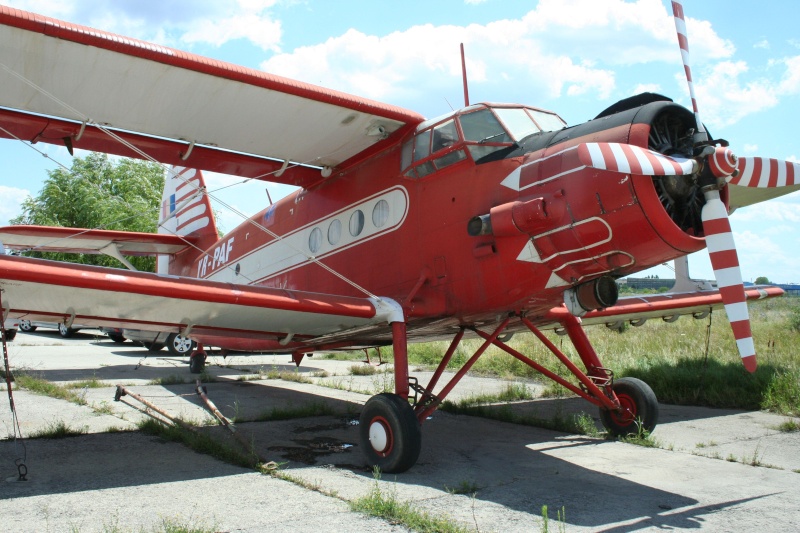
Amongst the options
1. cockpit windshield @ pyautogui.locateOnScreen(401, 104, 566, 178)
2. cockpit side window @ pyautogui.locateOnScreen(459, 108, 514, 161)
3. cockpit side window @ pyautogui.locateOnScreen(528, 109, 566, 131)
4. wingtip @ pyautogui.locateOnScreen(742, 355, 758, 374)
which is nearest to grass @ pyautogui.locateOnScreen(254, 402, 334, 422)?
cockpit windshield @ pyautogui.locateOnScreen(401, 104, 566, 178)

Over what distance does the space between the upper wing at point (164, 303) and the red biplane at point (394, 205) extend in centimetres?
2

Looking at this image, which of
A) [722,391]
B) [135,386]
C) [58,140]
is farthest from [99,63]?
[722,391]

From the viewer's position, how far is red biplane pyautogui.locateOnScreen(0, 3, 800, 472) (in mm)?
5125

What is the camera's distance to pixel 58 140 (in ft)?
23.6

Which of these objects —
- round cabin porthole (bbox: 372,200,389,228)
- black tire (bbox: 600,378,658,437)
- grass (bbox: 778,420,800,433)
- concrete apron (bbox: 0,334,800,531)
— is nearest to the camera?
concrete apron (bbox: 0,334,800,531)

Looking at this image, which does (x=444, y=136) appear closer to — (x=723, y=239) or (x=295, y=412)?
(x=723, y=239)

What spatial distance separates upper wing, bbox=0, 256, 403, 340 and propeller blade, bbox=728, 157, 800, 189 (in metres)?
3.40

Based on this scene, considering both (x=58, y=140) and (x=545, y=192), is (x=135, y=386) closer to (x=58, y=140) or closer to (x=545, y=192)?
(x=58, y=140)

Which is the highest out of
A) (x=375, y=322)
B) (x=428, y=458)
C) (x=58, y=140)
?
(x=58, y=140)

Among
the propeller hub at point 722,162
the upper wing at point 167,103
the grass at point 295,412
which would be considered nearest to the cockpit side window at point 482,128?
the upper wing at point 167,103

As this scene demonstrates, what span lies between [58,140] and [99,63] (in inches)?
61.2

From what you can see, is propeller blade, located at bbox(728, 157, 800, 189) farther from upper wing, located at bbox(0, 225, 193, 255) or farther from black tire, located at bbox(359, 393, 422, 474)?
upper wing, located at bbox(0, 225, 193, 255)

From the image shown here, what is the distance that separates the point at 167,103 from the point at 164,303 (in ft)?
7.66

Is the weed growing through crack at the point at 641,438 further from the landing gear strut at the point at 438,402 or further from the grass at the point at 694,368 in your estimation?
the grass at the point at 694,368
